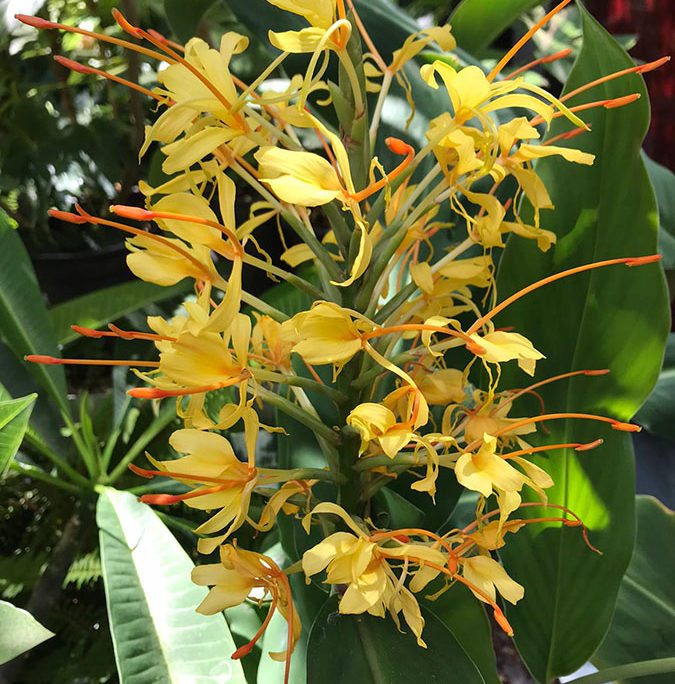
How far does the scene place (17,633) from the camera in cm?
36

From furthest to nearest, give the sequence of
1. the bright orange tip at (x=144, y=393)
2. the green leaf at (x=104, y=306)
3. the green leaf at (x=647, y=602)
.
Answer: the green leaf at (x=104, y=306) < the green leaf at (x=647, y=602) < the bright orange tip at (x=144, y=393)

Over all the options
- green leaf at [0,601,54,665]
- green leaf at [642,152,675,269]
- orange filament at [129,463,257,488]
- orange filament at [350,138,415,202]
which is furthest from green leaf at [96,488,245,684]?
green leaf at [642,152,675,269]

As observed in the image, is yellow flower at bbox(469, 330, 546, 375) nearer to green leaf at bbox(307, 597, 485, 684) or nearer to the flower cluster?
the flower cluster

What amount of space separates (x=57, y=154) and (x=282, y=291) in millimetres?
664

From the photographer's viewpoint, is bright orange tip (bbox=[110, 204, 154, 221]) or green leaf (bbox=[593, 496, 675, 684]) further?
green leaf (bbox=[593, 496, 675, 684])

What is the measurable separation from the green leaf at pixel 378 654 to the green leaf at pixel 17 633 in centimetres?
14

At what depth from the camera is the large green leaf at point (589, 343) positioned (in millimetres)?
379

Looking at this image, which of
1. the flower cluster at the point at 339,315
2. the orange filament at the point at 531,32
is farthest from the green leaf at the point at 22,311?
the orange filament at the point at 531,32

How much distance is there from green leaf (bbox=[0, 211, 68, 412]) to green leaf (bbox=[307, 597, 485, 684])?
1.25 ft

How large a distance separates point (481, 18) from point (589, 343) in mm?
313

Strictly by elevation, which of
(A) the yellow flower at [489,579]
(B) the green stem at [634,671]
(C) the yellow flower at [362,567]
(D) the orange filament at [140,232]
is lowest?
(B) the green stem at [634,671]

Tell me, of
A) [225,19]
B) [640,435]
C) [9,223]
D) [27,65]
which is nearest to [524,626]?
[9,223]

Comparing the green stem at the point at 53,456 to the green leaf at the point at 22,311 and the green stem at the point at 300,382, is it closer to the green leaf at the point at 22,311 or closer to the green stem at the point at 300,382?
the green leaf at the point at 22,311

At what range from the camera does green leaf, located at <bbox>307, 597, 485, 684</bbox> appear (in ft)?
1.09
